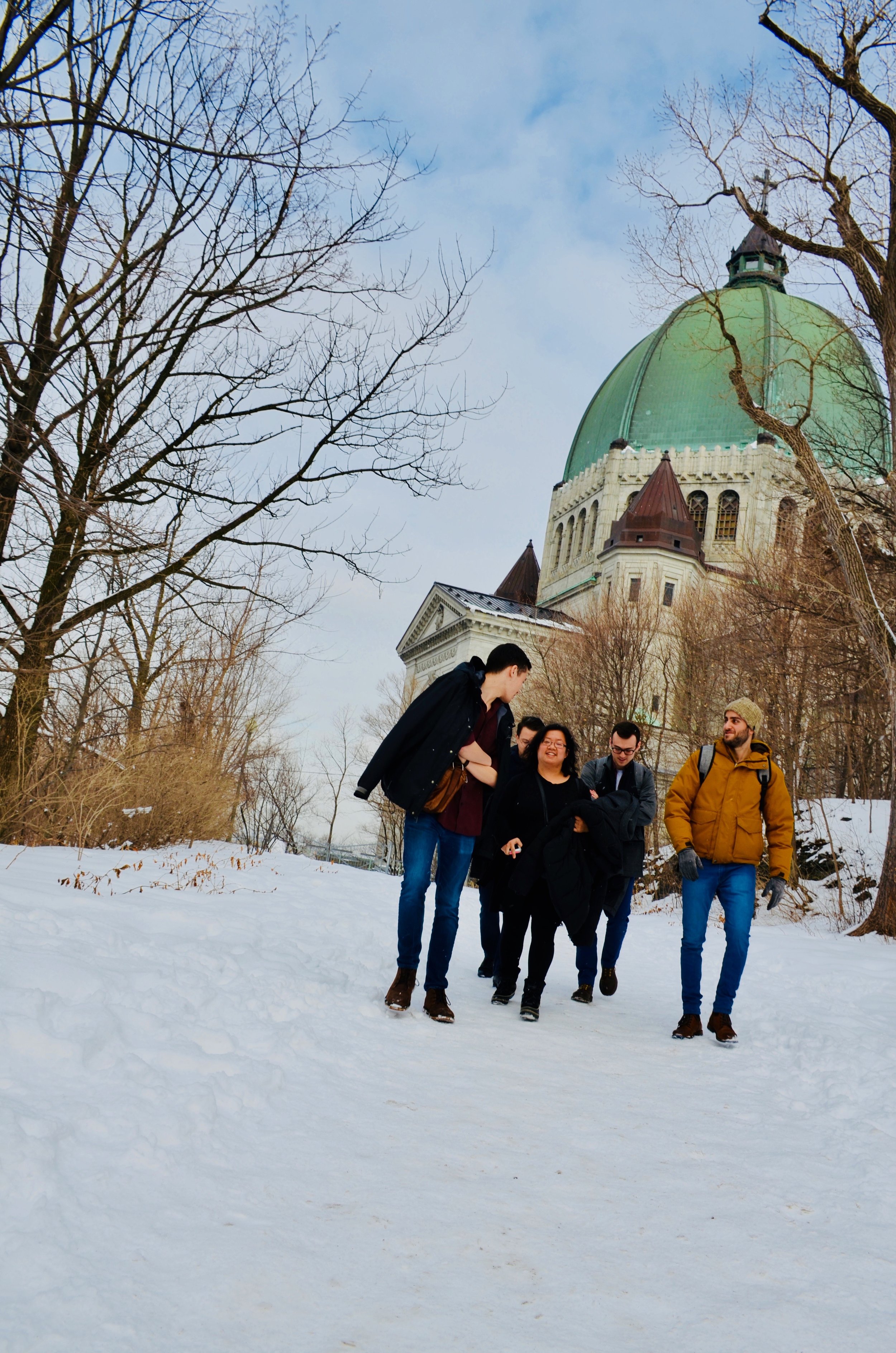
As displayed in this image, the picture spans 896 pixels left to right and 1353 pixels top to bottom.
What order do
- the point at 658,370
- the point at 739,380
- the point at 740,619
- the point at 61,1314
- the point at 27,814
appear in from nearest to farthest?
the point at 61,1314 → the point at 27,814 → the point at 739,380 → the point at 740,619 → the point at 658,370

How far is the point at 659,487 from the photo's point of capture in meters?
59.5

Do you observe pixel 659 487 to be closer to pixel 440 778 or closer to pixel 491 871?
pixel 491 871

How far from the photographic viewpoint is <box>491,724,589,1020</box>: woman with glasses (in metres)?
6.24

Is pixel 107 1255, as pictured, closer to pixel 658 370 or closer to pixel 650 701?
pixel 650 701

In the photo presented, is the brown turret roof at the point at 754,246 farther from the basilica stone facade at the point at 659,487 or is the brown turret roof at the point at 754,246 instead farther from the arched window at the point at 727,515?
the arched window at the point at 727,515

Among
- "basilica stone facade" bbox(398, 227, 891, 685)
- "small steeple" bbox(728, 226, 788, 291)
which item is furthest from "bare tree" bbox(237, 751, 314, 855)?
"small steeple" bbox(728, 226, 788, 291)

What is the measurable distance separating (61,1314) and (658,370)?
68.7m

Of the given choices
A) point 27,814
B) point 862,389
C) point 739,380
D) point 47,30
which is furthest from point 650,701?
point 47,30

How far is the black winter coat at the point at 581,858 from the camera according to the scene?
6.15 metres

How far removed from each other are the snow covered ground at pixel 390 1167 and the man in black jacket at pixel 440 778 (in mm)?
368

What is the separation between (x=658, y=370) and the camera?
66188mm

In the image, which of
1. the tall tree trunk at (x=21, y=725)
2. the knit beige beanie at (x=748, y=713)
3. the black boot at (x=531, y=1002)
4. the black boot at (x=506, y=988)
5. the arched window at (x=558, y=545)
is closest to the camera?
the black boot at (x=531, y=1002)

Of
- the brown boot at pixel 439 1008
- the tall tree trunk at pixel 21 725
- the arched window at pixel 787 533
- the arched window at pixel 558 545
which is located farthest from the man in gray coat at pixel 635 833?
the arched window at pixel 558 545

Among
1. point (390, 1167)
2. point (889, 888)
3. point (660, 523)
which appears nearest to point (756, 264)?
point (660, 523)
